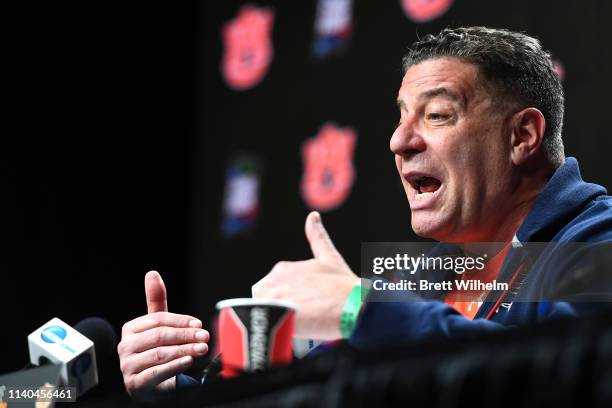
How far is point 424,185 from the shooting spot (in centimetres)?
177

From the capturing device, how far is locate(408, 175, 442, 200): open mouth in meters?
1.73

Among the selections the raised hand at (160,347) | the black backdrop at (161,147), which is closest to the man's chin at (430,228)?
the raised hand at (160,347)

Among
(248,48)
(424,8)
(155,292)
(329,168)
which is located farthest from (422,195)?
(248,48)

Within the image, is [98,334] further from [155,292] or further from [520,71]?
[520,71]

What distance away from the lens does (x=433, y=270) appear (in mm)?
1806

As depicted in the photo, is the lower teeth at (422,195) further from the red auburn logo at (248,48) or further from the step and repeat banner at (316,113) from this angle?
the red auburn logo at (248,48)

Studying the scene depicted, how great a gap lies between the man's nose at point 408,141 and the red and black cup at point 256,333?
79 cm

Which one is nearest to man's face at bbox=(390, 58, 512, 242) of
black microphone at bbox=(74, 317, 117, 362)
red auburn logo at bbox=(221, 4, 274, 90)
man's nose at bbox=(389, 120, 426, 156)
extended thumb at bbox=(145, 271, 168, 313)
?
man's nose at bbox=(389, 120, 426, 156)

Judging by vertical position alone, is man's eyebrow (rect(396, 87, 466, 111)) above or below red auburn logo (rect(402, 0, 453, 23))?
below

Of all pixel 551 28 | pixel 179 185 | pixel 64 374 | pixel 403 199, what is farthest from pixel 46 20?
pixel 64 374

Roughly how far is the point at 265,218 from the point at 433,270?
1794mm

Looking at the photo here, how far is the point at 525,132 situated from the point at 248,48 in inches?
89.8

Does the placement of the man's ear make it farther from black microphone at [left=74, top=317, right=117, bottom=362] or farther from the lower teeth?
black microphone at [left=74, top=317, right=117, bottom=362]

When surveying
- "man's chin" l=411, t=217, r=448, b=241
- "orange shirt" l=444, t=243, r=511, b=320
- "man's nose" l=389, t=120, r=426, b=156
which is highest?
"man's nose" l=389, t=120, r=426, b=156
